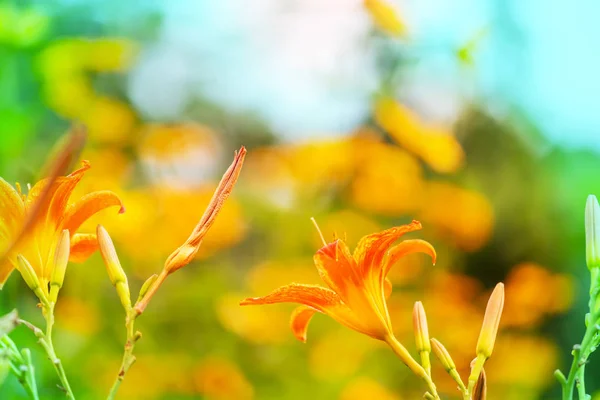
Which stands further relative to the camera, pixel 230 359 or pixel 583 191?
pixel 583 191

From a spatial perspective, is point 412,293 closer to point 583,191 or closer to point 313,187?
point 313,187

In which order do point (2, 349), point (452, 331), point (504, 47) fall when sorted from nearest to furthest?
point (2, 349), point (452, 331), point (504, 47)

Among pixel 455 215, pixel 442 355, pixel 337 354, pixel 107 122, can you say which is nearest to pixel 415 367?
pixel 442 355

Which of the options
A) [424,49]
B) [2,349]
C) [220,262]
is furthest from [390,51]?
[2,349]

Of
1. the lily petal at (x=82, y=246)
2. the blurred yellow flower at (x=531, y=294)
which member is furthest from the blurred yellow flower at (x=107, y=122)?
the lily petal at (x=82, y=246)

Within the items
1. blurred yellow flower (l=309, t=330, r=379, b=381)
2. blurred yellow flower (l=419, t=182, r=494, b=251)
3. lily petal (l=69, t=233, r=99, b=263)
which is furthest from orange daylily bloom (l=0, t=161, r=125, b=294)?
blurred yellow flower (l=419, t=182, r=494, b=251)

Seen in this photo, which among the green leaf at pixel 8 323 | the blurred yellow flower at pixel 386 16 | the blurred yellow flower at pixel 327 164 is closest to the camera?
the green leaf at pixel 8 323

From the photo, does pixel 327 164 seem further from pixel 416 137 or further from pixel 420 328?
pixel 420 328

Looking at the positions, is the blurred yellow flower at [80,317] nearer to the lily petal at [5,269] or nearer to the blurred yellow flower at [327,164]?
the blurred yellow flower at [327,164]
